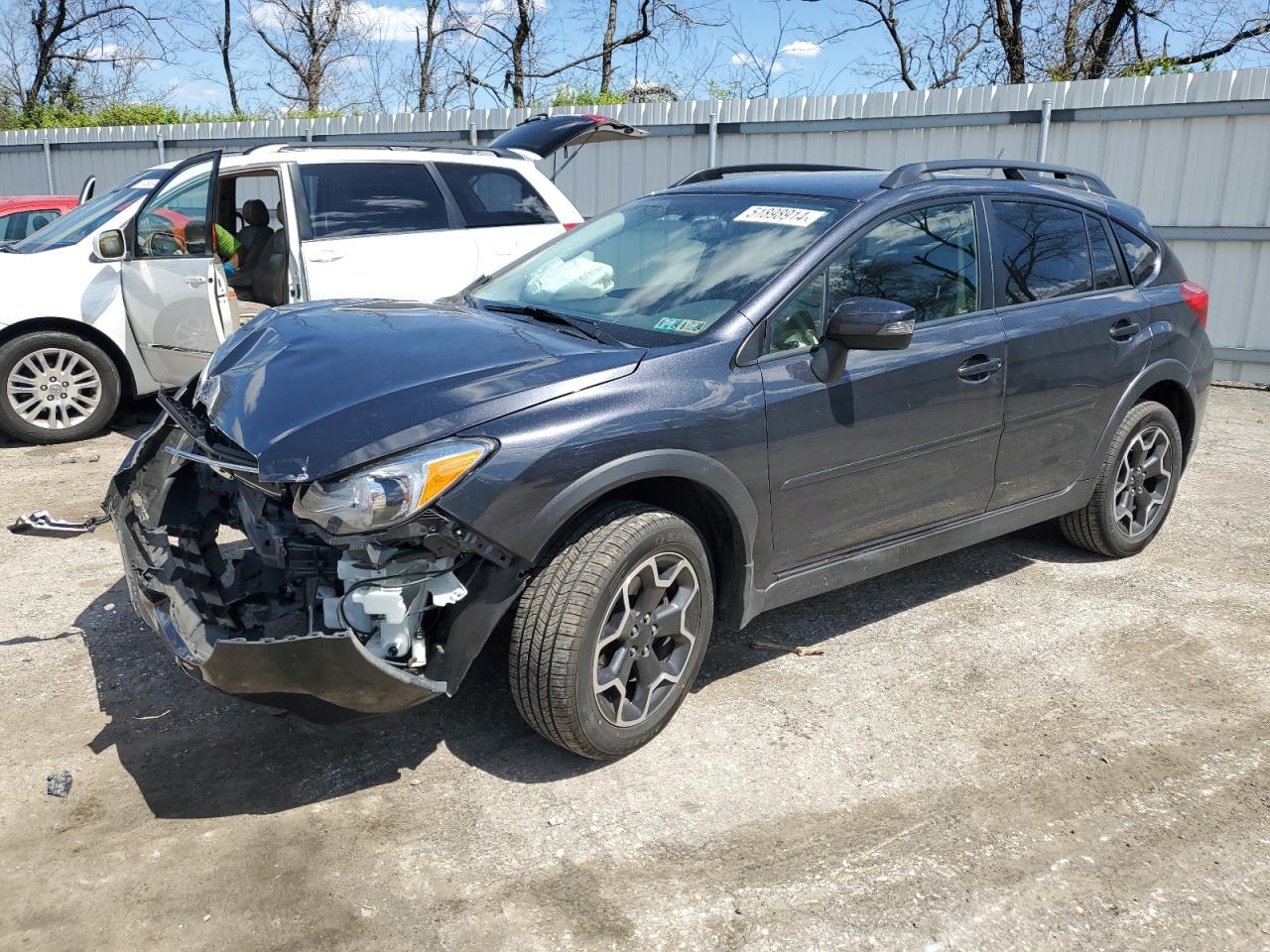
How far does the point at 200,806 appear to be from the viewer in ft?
10.2

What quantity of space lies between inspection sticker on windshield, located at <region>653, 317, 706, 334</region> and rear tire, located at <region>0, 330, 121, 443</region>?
16.7ft

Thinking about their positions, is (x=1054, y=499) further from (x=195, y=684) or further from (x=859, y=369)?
(x=195, y=684)

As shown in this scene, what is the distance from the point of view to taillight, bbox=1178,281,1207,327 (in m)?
5.16

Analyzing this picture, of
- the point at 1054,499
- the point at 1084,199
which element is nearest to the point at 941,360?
the point at 1054,499

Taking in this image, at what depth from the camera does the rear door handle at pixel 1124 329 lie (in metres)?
4.71

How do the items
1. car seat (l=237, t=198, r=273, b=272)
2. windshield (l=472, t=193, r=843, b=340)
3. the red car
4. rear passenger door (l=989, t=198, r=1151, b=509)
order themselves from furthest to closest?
the red car < car seat (l=237, t=198, r=273, b=272) < rear passenger door (l=989, t=198, r=1151, b=509) < windshield (l=472, t=193, r=843, b=340)

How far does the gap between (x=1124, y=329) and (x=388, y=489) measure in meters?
3.46

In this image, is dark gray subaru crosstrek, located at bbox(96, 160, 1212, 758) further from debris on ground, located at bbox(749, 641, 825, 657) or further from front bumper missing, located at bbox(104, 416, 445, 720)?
debris on ground, located at bbox(749, 641, 825, 657)

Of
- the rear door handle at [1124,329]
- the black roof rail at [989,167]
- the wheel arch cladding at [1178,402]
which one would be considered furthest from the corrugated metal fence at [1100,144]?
the rear door handle at [1124,329]

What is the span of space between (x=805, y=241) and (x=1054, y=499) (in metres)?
1.78

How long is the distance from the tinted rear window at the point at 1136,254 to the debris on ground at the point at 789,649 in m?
2.34

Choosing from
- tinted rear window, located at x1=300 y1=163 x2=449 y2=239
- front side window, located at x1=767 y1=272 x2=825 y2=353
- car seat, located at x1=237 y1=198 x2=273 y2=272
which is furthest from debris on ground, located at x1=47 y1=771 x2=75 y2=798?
car seat, located at x1=237 y1=198 x2=273 y2=272

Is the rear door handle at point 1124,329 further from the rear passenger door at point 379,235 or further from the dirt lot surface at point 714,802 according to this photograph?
the rear passenger door at point 379,235

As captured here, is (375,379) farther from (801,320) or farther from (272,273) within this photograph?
(272,273)
